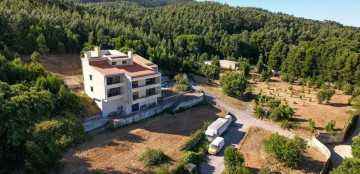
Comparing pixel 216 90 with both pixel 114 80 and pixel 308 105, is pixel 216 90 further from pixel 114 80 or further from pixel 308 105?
pixel 114 80

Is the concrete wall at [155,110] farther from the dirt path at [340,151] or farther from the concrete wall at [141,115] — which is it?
the dirt path at [340,151]

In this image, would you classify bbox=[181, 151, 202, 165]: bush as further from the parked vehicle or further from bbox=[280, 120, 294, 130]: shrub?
bbox=[280, 120, 294, 130]: shrub

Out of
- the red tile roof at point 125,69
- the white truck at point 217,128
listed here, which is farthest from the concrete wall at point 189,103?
the white truck at point 217,128

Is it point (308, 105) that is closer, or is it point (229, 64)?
point (308, 105)

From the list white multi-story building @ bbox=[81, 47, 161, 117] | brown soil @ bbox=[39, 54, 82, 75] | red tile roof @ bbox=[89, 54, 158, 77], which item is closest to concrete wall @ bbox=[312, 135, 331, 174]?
white multi-story building @ bbox=[81, 47, 161, 117]

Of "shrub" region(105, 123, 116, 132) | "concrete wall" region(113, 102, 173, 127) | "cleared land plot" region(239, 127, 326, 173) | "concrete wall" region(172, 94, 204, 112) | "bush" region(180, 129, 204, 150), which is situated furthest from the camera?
"concrete wall" region(172, 94, 204, 112)

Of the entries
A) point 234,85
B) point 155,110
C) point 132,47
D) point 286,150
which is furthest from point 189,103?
point 132,47
